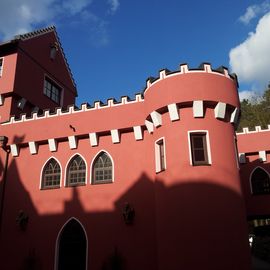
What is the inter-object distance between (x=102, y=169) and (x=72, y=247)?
320cm

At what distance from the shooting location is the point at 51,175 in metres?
15.0

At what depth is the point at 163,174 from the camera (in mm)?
12156

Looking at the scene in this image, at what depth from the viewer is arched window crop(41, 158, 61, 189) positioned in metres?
14.8

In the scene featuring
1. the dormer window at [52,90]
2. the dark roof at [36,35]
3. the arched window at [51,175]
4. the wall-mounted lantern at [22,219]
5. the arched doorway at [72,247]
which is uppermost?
the dark roof at [36,35]

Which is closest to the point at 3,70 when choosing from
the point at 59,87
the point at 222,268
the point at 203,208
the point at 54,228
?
the point at 59,87

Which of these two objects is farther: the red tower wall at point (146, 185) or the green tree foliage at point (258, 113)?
the green tree foliage at point (258, 113)

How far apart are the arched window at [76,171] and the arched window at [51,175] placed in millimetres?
521

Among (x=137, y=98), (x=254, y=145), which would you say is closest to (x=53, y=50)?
(x=137, y=98)

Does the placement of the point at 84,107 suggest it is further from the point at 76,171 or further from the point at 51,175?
the point at 51,175

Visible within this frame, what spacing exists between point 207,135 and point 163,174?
79.0 inches

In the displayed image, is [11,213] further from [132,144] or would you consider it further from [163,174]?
[163,174]

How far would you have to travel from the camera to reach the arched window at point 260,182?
17.8m

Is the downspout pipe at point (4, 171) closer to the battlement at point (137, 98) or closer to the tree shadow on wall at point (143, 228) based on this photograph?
the tree shadow on wall at point (143, 228)

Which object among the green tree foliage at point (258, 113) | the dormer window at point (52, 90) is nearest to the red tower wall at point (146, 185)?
the dormer window at point (52, 90)
